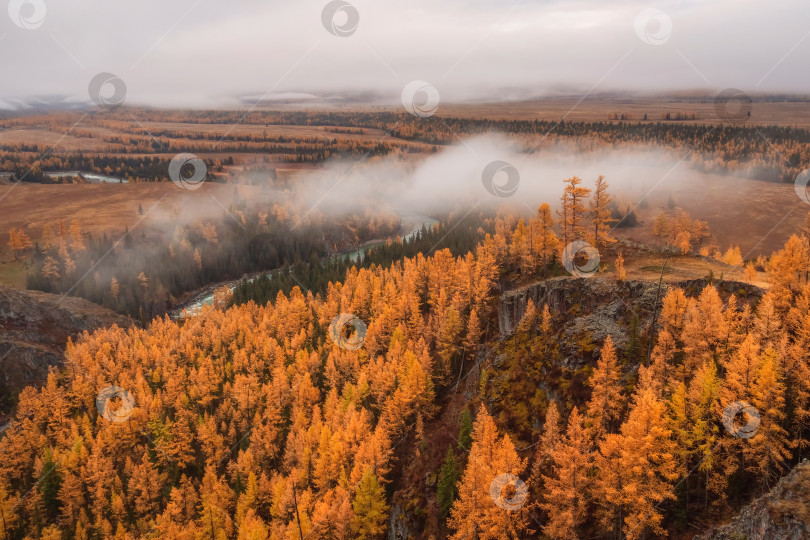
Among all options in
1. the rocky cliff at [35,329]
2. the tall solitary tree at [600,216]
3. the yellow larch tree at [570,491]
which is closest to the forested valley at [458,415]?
the yellow larch tree at [570,491]

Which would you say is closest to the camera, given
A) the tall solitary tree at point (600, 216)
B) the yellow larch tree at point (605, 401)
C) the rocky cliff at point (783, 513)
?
the rocky cliff at point (783, 513)

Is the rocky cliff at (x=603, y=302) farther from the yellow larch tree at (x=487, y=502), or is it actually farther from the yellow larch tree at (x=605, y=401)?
the yellow larch tree at (x=487, y=502)

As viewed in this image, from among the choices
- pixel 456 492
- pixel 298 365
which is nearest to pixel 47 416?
pixel 298 365

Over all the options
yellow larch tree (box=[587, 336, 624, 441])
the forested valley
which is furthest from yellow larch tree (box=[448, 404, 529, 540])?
yellow larch tree (box=[587, 336, 624, 441])

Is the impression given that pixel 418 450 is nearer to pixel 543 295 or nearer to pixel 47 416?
pixel 543 295

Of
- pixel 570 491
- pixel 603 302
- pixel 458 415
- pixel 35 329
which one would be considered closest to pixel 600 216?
pixel 603 302

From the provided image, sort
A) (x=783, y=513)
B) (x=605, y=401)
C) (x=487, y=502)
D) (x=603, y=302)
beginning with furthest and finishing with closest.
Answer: (x=603, y=302) → (x=605, y=401) → (x=487, y=502) → (x=783, y=513)

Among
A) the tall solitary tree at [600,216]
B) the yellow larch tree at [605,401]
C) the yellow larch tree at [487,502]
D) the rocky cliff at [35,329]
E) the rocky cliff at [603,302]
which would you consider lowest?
the rocky cliff at [35,329]

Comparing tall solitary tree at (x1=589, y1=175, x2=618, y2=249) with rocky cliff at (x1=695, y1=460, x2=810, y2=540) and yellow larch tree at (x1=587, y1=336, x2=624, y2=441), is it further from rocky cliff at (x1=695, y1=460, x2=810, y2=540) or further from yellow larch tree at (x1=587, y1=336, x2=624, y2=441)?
rocky cliff at (x1=695, y1=460, x2=810, y2=540)

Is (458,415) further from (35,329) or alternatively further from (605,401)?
(35,329)

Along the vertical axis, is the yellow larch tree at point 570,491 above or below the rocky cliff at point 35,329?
above
